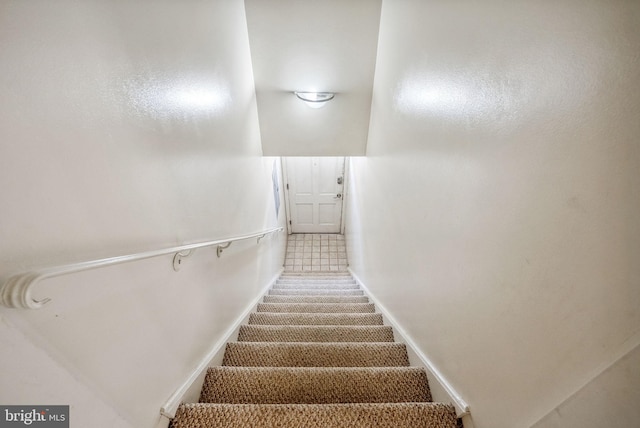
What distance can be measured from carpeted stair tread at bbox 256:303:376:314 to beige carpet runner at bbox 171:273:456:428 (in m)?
0.50

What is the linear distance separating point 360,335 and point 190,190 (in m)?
1.31

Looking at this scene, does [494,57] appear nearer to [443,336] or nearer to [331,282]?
[443,336]

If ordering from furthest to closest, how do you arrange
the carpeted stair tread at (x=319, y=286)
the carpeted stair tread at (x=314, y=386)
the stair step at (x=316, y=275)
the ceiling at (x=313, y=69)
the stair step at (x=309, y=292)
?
1. the stair step at (x=316, y=275)
2. the carpeted stair tread at (x=319, y=286)
3. the stair step at (x=309, y=292)
4. the ceiling at (x=313, y=69)
5. the carpeted stair tread at (x=314, y=386)

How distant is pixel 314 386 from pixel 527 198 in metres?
1.06

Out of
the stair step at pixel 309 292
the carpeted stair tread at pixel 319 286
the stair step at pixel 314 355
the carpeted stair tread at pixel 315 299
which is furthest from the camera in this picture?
the carpeted stair tread at pixel 319 286

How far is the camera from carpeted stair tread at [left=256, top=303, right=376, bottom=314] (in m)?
2.17

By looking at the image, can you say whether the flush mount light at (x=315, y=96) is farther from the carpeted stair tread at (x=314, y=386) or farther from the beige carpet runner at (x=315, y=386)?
the carpeted stair tread at (x=314, y=386)

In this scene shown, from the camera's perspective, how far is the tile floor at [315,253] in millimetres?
4500

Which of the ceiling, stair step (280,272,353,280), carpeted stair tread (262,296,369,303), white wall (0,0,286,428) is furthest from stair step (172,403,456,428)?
stair step (280,272,353,280)

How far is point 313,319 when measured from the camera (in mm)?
1870

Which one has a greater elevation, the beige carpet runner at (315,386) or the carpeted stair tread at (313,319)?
the carpeted stair tread at (313,319)

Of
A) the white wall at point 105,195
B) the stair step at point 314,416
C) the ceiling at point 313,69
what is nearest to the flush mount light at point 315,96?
the ceiling at point 313,69

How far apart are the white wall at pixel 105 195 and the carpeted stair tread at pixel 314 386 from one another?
0.61 ft

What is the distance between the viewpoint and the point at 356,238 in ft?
11.7
